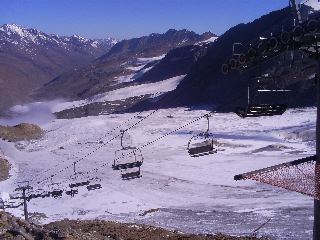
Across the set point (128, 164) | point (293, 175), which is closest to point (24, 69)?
point (128, 164)

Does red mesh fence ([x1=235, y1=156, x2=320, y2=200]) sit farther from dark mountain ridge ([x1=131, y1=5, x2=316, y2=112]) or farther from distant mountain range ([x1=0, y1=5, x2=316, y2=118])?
dark mountain ridge ([x1=131, y1=5, x2=316, y2=112])

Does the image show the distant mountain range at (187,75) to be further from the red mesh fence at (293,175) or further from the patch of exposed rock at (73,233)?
the patch of exposed rock at (73,233)

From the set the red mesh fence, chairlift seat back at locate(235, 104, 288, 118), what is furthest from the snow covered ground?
chairlift seat back at locate(235, 104, 288, 118)

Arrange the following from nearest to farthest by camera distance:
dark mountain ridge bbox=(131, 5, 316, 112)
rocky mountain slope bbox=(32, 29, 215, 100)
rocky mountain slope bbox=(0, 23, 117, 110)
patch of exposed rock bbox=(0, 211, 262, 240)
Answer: patch of exposed rock bbox=(0, 211, 262, 240) → dark mountain ridge bbox=(131, 5, 316, 112) → rocky mountain slope bbox=(32, 29, 215, 100) → rocky mountain slope bbox=(0, 23, 117, 110)

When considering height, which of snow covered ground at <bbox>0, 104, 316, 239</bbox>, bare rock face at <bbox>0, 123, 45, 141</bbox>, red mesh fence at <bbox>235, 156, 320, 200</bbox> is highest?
red mesh fence at <bbox>235, 156, 320, 200</bbox>

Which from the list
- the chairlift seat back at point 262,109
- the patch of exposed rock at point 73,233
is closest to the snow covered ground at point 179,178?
the patch of exposed rock at point 73,233

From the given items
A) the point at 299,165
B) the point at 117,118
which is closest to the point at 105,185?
the point at 299,165

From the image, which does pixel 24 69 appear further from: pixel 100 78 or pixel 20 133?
pixel 20 133
